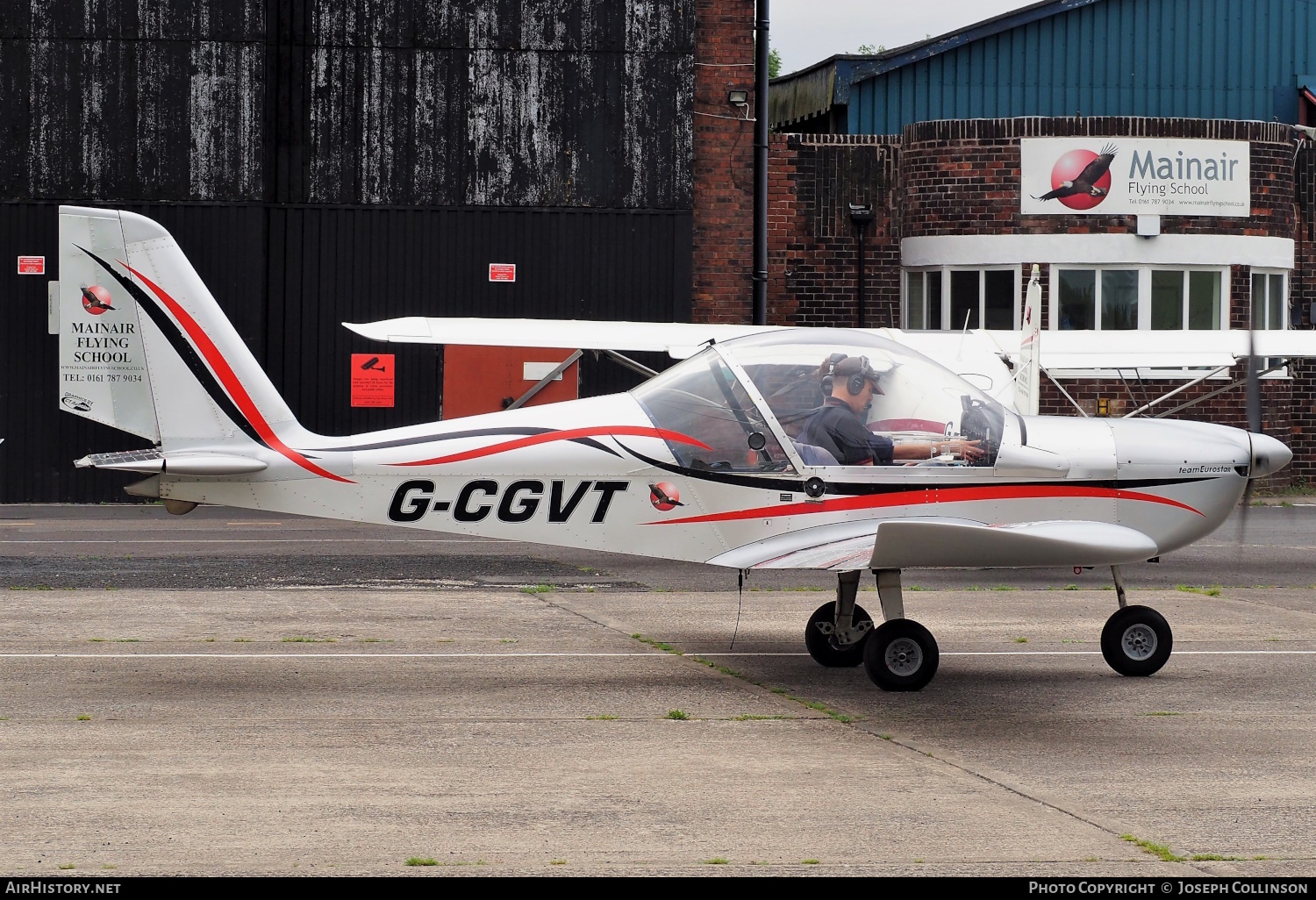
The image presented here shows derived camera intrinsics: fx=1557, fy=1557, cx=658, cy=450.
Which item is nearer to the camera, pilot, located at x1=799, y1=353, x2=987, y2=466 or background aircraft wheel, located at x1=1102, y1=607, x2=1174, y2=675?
pilot, located at x1=799, y1=353, x2=987, y2=466

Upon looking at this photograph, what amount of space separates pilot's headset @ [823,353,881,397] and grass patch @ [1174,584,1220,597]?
613 cm

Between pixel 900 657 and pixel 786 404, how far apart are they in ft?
5.50

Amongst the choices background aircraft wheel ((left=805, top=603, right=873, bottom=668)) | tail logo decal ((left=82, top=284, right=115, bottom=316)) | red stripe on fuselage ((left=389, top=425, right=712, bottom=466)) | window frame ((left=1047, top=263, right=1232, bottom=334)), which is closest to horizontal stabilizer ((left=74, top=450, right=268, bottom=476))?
tail logo decal ((left=82, top=284, right=115, bottom=316))

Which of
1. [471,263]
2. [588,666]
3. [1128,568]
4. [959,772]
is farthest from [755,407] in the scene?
[471,263]

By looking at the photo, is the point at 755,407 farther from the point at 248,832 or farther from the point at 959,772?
the point at 248,832

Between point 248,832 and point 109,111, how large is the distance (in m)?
19.9

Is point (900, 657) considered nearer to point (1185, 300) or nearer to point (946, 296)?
point (946, 296)

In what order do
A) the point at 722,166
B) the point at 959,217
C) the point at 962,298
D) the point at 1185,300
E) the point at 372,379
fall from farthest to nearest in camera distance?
the point at 962,298 < the point at 959,217 < the point at 1185,300 < the point at 722,166 < the point at 372,379

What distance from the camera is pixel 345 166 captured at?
24312 mm

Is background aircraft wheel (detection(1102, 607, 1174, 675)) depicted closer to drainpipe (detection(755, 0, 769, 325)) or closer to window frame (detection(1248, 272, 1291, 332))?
drainpipe (detection(755, 0, 769, 325))

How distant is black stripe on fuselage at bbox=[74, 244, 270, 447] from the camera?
360 inches

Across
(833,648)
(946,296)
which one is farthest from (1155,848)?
(946,296)

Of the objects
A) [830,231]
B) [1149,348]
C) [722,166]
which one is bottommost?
[1149,348]

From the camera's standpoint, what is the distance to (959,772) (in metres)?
7.31
